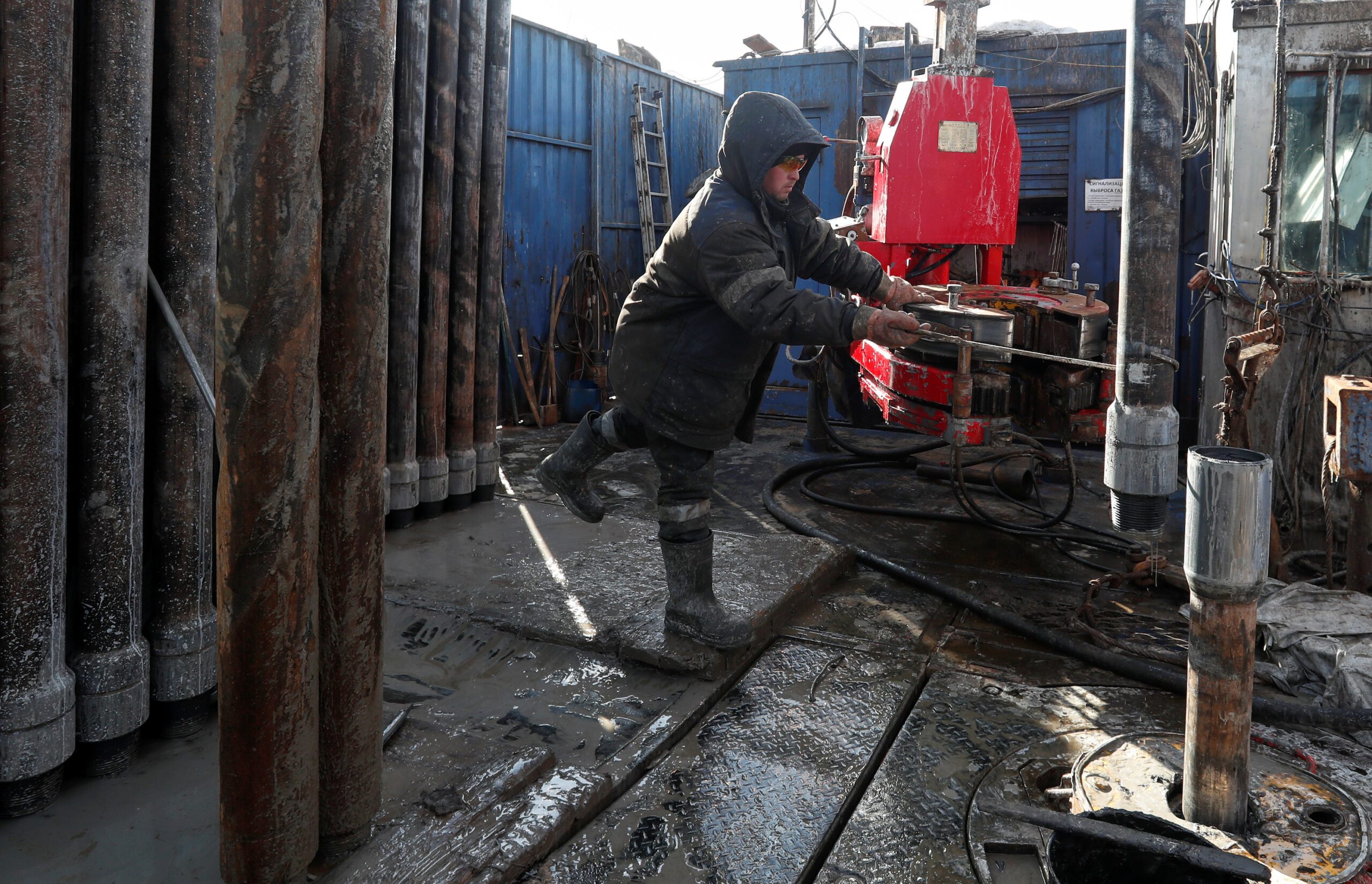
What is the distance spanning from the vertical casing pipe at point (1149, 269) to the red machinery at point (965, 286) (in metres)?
1.53

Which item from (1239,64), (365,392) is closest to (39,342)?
(365,392)

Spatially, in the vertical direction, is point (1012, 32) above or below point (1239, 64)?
above

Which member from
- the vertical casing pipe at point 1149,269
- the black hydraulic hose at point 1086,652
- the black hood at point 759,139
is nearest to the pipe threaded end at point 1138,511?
the vertical casing pipe at point 1149,269

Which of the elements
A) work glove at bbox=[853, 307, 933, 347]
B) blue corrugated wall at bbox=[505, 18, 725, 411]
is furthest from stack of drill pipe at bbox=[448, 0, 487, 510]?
blue corrugated wall at bbox=[505, 18, 725, 411]

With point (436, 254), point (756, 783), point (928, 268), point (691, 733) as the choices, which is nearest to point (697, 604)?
point (691, 733)

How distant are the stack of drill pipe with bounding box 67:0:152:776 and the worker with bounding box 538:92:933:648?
170 cm

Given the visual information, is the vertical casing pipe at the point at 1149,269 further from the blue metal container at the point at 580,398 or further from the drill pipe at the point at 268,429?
the blue metal container at the point at 580,398

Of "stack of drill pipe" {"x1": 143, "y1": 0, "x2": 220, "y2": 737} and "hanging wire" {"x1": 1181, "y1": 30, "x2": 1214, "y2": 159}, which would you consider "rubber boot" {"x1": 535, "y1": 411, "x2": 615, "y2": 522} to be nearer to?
"stack of drill pipe" {"x1": 143, "y1": 0, "x2": 220, "y2": 737}

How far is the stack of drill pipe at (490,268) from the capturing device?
5684mm

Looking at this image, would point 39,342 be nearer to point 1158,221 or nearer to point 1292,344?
point 1158,221

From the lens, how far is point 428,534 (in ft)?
16.9

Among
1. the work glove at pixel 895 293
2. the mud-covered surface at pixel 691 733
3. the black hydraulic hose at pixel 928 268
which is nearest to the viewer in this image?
the mud-covered surface at pixel 691 733

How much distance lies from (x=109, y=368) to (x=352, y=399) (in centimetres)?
97

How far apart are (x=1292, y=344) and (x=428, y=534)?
4883 millimetres
